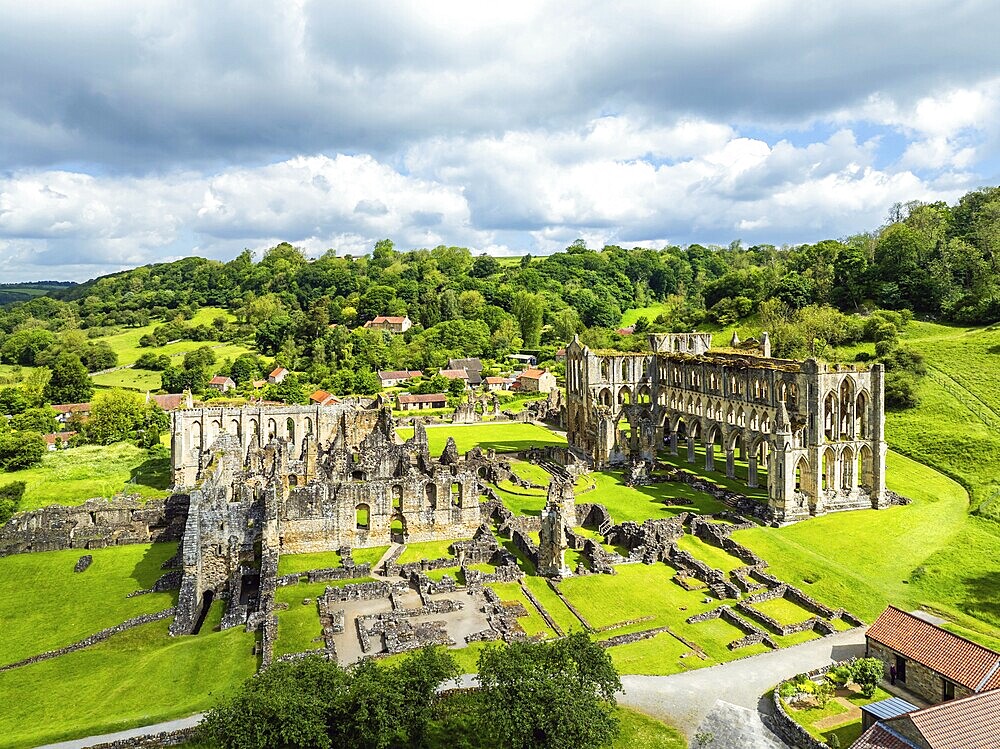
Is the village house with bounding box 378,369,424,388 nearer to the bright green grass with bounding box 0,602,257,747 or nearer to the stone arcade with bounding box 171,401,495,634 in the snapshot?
the stone arcade with bounding box 171,401,495,634

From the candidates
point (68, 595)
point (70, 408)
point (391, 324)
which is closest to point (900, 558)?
point (68, 595)

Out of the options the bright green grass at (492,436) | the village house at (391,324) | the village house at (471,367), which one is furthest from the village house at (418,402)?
the village house at (391,324)

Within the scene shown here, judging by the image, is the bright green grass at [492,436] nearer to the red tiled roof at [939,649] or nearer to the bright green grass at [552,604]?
the bright green grass at [552,604]

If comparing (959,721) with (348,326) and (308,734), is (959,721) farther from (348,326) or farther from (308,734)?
(348,326)

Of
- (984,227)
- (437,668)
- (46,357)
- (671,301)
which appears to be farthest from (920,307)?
(46,357)

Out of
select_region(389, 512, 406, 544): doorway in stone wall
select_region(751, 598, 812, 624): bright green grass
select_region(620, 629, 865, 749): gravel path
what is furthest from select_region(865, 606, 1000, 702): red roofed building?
select_region(389, 512, 406, 544): doorway in stone wall

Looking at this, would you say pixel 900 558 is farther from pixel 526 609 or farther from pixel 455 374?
pixel 455 374
